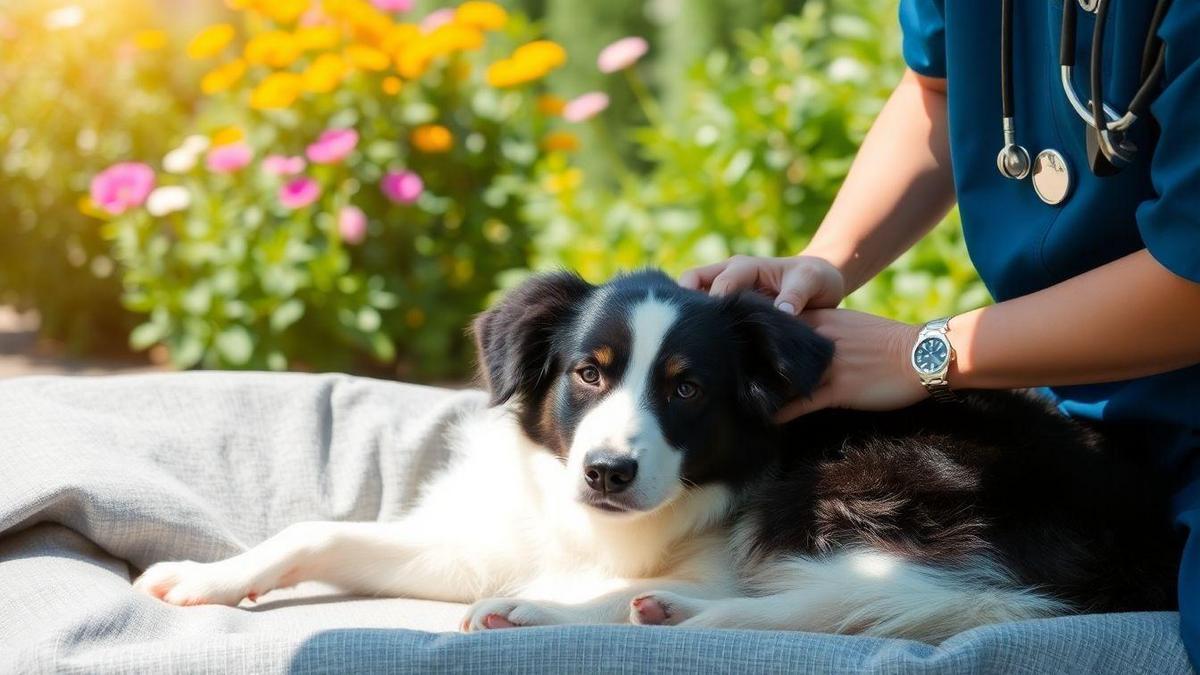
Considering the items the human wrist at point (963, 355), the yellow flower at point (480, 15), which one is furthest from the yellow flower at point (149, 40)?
the human wrist at point (963, 355)

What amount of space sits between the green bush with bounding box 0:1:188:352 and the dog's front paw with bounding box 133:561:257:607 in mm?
4153

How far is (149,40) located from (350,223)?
1.74 meters

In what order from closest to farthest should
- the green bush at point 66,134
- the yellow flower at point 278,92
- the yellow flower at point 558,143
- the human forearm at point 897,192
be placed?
1. the human forearm at point 897,192
2. the yellow flower at point 278,92
3. the yellow flower at point 558,143
4. the green bush at point 66,134

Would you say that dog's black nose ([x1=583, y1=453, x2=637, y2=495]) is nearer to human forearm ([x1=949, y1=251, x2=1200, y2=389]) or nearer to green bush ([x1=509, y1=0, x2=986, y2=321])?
human forearm ([x1=949, y1=251, x2=1200, y2=389])

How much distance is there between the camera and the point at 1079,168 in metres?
2.02

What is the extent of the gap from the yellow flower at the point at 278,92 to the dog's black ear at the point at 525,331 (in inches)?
116

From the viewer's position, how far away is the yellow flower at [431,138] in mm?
5410

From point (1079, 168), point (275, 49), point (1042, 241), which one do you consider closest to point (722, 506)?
point (1042, 241)

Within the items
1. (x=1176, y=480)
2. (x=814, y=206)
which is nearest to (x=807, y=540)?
(x=1176, y=480)

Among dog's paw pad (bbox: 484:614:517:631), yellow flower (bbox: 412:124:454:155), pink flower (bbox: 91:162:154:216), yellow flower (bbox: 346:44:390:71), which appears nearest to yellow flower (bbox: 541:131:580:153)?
yellow flower (bbox: 412:124:454:155)

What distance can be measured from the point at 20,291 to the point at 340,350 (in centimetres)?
210

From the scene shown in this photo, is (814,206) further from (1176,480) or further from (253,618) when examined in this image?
(253,618)

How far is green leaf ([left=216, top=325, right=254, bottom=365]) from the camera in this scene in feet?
16.8

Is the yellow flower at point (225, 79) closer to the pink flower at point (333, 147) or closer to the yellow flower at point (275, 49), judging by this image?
the yellow flower at point (275, 49)
